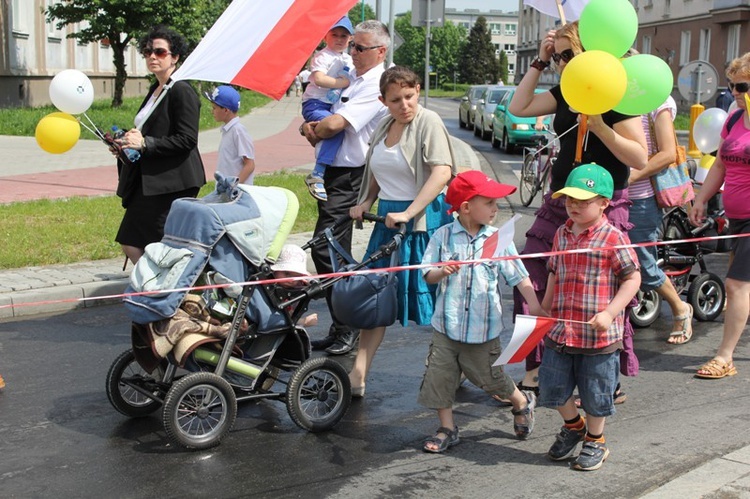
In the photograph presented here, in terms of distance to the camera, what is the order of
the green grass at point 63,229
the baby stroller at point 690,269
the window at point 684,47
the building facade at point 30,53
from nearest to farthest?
the baby stroller at point 690,269 < the green grass at point 63,229 < the building facade at point 30,53 < the window at point 684,47

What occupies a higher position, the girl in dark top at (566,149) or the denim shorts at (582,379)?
the girl in dark top at (566,149)

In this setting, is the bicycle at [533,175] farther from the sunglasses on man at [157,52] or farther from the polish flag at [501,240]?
the polish flag at [501,240]

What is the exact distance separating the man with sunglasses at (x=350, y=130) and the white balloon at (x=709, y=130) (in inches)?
149

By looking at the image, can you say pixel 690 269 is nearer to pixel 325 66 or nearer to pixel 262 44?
pixel 325 66

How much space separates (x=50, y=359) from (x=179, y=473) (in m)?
2.40

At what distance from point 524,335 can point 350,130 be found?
8.55 ft

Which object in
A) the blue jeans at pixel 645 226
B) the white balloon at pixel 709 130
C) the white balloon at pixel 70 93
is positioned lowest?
the blue jeans at pixel 645 226

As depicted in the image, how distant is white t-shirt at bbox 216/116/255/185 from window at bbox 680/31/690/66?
5182cm

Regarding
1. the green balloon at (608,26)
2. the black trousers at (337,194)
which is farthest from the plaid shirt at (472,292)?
the black trousers at (337,194)

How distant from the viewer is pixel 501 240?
470 centimetres

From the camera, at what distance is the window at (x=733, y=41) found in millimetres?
49719

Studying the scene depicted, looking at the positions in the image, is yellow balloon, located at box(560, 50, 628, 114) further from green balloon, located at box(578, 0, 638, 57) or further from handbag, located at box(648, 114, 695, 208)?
handbag, located at box(648, 114, 695, 208)

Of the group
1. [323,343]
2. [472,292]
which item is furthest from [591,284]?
[323,343]

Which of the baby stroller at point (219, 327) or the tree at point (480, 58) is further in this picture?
the tree at point (480, 58)
